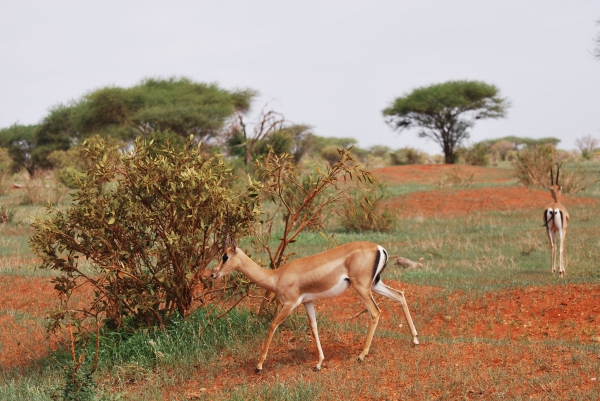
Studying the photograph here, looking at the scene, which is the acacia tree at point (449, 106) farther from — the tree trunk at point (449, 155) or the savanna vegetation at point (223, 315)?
the savanna vegetation at point (223, 315)

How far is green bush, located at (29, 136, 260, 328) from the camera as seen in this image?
7914 mm

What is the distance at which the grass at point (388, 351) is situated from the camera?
6.30 m

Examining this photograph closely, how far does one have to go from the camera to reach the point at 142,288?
816 cm

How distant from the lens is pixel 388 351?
745 centimetres

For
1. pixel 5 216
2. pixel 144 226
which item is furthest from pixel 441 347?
pixel 5 216

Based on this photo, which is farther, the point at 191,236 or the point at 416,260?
the point at 416,260

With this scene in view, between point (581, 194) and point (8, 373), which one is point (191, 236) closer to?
point (8, 373)

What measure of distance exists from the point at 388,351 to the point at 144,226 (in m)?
3.17

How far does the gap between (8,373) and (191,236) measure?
274 cm

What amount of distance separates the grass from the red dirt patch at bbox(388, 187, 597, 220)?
380 inches

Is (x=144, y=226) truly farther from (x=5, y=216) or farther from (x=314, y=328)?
(x=5, y=216)

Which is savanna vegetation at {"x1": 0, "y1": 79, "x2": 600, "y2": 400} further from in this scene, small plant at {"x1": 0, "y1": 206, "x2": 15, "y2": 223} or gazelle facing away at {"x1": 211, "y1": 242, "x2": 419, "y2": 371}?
small plant at {"x1": 0, "y1": 206, "x2": 15, "y2": 223}

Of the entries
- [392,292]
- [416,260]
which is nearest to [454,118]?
[416,260]

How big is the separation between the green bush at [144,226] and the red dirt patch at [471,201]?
14508mm
